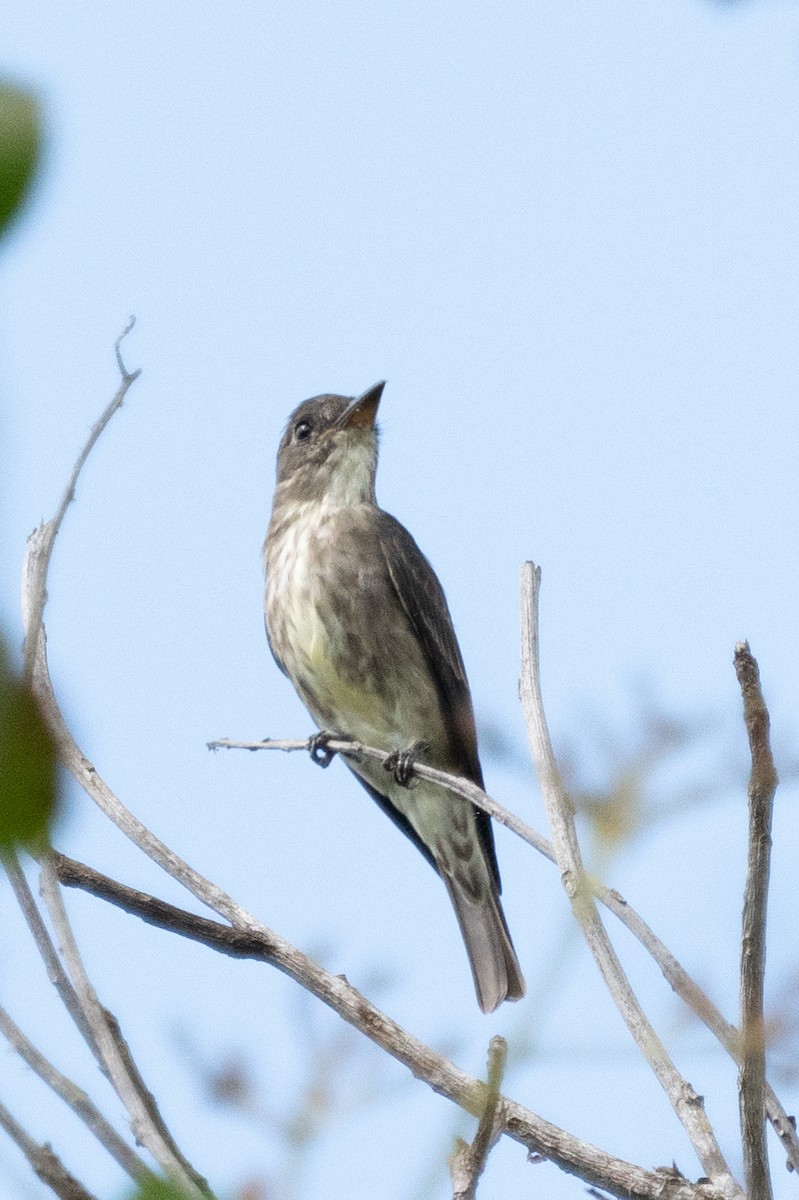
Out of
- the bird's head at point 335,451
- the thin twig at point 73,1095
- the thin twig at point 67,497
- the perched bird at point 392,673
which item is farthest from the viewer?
the bird's head at point 335,451

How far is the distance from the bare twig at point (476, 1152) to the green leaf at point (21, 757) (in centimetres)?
51

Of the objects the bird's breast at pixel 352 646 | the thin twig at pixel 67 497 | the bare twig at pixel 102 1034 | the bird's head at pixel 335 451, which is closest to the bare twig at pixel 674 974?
the bare twig at pixel 102 1034

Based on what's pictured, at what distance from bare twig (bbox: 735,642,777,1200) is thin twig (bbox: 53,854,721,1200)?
49cm

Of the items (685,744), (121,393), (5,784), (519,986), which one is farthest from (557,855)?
(519,986)

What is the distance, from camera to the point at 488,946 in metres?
7.28

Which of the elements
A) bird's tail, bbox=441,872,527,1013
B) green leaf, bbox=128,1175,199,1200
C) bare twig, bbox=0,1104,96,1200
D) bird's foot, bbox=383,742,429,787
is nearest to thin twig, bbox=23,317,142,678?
bare twig, bbox=0,1104,96,1200

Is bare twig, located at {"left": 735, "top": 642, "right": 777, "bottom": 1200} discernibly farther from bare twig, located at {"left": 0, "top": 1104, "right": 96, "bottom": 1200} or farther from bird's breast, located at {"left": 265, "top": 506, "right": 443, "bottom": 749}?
bird's breast, located at {"left": 265, "top": 506, "right": 443, "bottom": 749}

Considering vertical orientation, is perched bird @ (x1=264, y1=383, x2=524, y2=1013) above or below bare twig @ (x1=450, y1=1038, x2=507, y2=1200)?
above

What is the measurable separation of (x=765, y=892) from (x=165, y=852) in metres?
1.15

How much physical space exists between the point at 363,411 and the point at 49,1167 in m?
7.54

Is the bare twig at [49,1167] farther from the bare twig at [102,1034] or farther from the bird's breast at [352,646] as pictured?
the bird's breast at [352,646]

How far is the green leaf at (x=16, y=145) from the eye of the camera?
0.50 m

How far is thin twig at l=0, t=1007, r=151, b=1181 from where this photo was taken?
870 millimetres

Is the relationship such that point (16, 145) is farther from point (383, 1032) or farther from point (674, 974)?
point (383, 1032)
